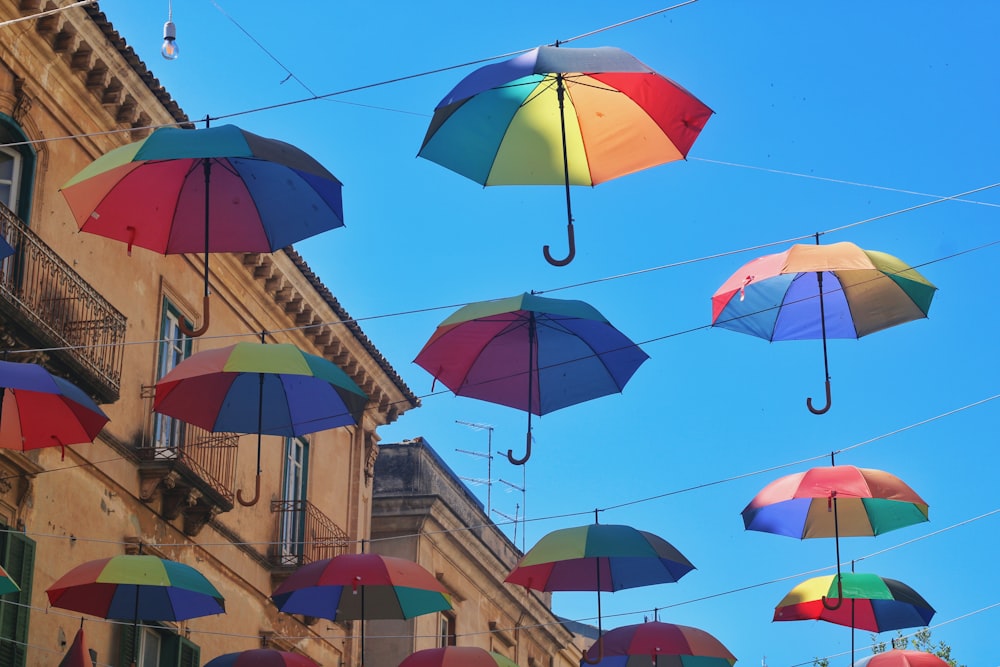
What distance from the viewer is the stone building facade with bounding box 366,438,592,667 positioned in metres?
29.8

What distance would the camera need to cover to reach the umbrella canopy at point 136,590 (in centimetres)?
1552

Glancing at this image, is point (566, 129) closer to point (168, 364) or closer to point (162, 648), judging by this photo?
point (168, 364)

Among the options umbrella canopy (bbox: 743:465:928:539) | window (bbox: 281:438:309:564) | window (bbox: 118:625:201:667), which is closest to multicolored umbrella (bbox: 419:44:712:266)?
umbrella canopy (bbox: 743:465:928:539)

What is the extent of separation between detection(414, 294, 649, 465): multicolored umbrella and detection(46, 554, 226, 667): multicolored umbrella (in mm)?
3215

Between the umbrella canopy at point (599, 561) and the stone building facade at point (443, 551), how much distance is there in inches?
298

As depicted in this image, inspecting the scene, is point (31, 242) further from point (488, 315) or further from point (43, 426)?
point (488, 315)

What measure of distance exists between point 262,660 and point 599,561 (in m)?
4.86

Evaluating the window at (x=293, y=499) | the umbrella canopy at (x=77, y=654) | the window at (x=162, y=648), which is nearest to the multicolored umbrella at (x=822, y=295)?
the umbrella canopy at (x=77, y=654)

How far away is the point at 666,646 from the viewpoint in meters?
20.5

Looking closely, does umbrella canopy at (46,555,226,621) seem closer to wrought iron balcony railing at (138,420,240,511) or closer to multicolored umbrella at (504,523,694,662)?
wrought iron balcony railing at (138,420,240,511)

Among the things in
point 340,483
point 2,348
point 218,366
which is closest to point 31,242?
point 2,348

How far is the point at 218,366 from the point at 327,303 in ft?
30.5

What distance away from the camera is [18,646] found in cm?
1659

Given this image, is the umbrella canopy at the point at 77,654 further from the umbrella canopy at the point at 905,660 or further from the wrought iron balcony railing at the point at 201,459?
the umbrella canopy at the point at 905,660
